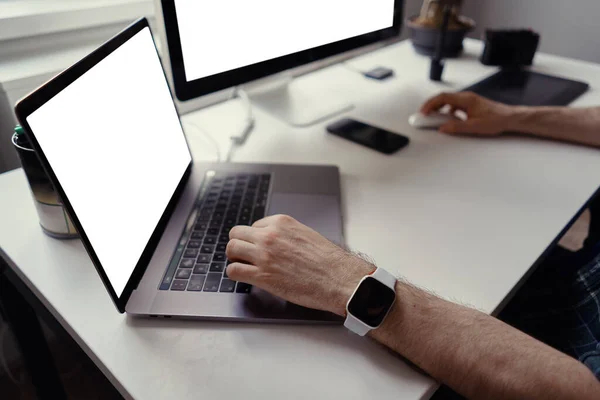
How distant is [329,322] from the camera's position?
1.82 ft

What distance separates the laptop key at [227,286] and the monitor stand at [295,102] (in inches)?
20.0

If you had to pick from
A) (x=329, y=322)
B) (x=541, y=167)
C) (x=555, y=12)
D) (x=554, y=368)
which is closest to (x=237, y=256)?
(x=329, y=322)

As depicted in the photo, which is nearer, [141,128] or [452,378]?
[452,378]

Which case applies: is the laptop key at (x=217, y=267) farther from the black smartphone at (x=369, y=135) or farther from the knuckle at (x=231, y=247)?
the black smartphone at (x=369, y=135)

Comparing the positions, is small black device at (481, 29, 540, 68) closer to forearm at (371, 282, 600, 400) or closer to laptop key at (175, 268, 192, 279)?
forearm at (371, 282, 600, 400)

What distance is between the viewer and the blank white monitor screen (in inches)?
30.8

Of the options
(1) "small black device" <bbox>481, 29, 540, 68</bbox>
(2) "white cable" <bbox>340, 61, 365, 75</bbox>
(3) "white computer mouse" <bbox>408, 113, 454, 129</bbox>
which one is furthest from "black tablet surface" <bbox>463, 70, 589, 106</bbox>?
(2) "white cable" <bbox>340, 61, 365, 75</bbox>

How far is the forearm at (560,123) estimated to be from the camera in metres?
0.94

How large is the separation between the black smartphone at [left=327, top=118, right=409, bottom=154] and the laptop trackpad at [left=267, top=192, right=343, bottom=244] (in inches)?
8.8

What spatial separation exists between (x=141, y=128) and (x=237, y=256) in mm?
221

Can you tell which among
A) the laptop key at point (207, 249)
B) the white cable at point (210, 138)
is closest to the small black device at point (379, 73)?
the white cable at point (210, 138)

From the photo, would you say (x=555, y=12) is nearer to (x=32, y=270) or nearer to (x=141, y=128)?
(x=141, y=128)

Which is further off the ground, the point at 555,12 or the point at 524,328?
the point at 555,12

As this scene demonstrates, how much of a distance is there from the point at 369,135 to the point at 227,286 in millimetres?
514
